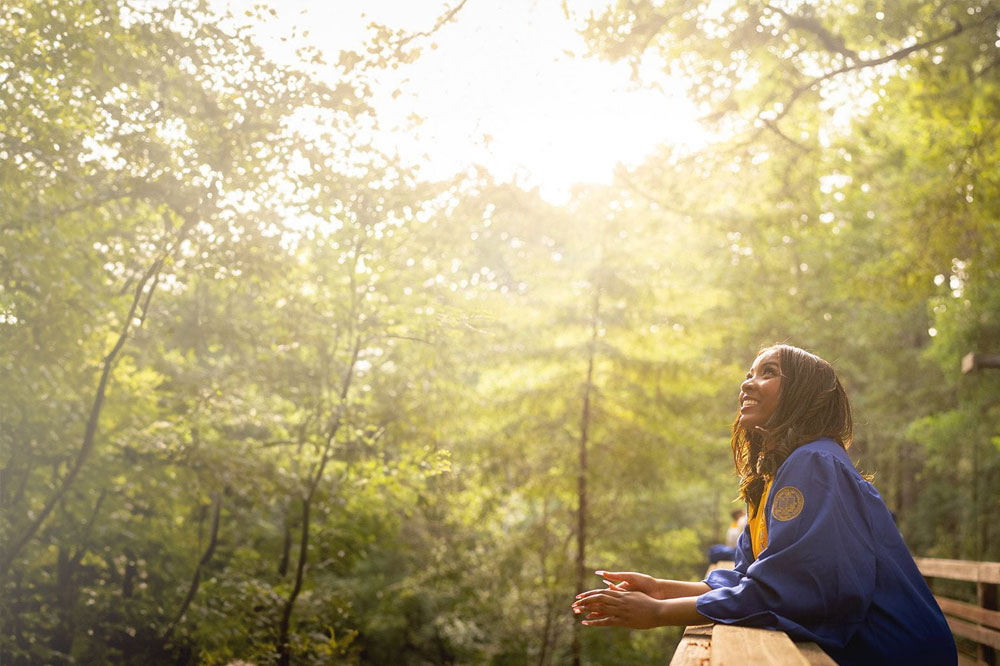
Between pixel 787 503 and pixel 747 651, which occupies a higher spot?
pixel 787 503

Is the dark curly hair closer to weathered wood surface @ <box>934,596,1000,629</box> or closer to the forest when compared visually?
the forest

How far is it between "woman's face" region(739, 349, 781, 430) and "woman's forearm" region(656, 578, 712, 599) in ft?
1.58

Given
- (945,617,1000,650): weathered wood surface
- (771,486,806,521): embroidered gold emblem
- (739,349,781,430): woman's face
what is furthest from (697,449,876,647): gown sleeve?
(945,617,1000,650): weathered wood surface

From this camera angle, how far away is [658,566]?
13.1m

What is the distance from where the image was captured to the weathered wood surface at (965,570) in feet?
14.4

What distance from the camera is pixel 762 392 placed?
2412 millimetres

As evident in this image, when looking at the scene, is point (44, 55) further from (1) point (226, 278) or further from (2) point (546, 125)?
(2) point (546, 125)

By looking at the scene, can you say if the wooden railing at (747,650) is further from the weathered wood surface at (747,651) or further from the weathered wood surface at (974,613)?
the weathered wood surface at (974,613)

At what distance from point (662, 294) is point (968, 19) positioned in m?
5.69

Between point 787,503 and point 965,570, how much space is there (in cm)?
375

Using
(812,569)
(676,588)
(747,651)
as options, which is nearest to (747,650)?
(747,651)

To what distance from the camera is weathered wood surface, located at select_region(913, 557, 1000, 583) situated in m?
4.40

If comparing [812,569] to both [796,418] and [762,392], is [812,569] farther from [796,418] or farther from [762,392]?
[762,392]

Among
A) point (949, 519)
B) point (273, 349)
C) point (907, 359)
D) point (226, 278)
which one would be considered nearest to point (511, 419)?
point (273, 349)
